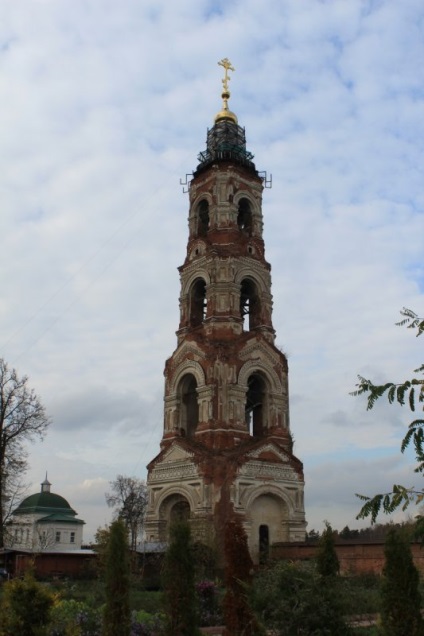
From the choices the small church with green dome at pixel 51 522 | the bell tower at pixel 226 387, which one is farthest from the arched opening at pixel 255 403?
the small church with green dome at pixel 51 522

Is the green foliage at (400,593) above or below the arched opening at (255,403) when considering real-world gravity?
below

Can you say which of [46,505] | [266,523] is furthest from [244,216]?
[46,505]

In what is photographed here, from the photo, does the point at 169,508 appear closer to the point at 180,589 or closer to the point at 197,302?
the point at 197,302

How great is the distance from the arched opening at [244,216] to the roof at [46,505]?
36.8 metres

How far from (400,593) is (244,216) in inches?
1263

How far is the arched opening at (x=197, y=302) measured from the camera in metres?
38.2

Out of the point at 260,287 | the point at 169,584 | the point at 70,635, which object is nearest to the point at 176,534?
the point at 169,584

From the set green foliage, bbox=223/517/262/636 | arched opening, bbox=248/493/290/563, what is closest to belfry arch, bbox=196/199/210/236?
arched opening, bbox=248/493/290/563

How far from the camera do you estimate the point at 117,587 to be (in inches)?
524

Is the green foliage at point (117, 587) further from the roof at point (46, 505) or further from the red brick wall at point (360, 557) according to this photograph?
the roof at point (46, 505)

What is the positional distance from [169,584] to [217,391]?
1975 centimetres

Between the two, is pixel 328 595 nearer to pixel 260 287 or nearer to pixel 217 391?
pixel 217 391

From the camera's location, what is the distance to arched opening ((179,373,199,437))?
3638 cm

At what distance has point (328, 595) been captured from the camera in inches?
472
